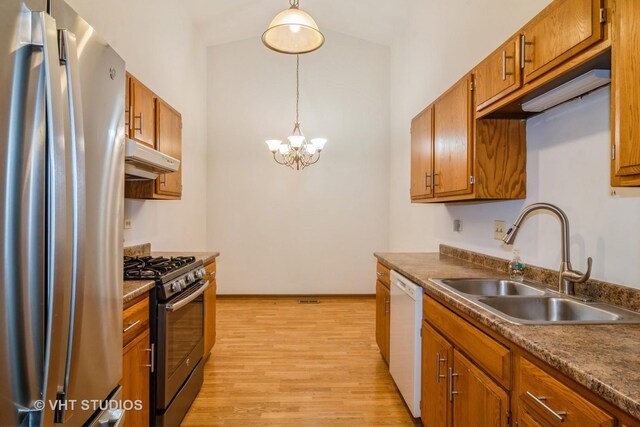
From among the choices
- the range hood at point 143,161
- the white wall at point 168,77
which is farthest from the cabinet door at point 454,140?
the white wall at point 168,77

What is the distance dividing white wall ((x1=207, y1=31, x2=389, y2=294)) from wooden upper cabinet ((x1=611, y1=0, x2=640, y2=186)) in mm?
4270

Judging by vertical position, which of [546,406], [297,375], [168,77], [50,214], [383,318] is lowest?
[297,375]

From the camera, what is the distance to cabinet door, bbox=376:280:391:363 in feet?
9.21

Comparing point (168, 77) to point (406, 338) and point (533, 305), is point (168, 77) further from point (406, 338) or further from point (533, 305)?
point (533, 305)

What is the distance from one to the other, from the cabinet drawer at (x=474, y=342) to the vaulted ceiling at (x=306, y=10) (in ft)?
12.9

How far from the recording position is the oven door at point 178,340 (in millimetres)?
1905

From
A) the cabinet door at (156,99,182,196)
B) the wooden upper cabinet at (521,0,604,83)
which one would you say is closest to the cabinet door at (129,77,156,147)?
the cabinet door at (156,99,182,196)

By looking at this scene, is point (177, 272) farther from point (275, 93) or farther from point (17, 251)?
point (275, 93)

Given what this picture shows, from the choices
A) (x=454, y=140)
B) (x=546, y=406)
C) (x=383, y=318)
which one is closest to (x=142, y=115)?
(x=454, y=140)

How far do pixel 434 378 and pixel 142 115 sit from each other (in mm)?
2433

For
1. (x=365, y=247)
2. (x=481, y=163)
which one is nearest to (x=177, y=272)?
(x=481, y=163)

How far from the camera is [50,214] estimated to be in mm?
843

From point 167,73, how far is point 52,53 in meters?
3.32

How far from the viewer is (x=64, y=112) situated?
35.1 inches
